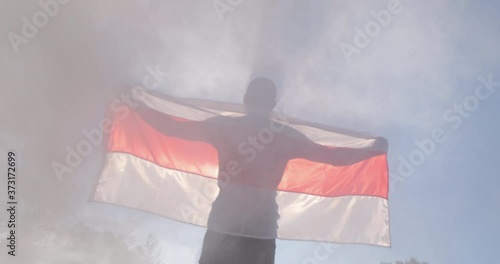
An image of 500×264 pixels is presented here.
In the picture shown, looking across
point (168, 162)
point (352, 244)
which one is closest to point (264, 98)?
point (168, 162)

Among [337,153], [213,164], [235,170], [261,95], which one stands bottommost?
[235,170]

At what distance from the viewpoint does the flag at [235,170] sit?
2816mm

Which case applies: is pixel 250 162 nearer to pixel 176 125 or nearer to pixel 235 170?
pixel 235 170

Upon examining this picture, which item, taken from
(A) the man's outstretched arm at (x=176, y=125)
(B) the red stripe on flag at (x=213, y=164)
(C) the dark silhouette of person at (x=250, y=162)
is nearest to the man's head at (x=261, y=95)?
(C) the dark silhouette of person at (x=250, y=162)

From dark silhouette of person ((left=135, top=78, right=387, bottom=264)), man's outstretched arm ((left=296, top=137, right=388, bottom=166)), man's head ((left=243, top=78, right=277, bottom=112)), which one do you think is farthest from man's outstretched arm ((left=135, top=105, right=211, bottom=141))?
man's outstretched arm ((left=296, top=137, right=388, bottom=166))

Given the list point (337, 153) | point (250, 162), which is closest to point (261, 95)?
point (250, 162)

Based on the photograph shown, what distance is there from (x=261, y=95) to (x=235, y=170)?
Result: 25.2 inches

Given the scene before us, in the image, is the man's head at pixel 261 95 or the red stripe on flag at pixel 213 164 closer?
the man's head at pixel 261 95

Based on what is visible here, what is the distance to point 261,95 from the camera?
2.81 m

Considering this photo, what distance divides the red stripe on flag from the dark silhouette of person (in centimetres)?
11

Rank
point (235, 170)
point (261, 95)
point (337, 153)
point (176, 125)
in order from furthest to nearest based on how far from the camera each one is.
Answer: point (337, 153) → point (176, 125) → point (261, 95) → point (235, 170)

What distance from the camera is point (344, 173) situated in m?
3.34

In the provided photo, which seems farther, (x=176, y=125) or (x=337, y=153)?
(x=337, y=153)

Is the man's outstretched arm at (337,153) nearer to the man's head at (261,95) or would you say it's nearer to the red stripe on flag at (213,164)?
the red stripe on flag at (213,164)
